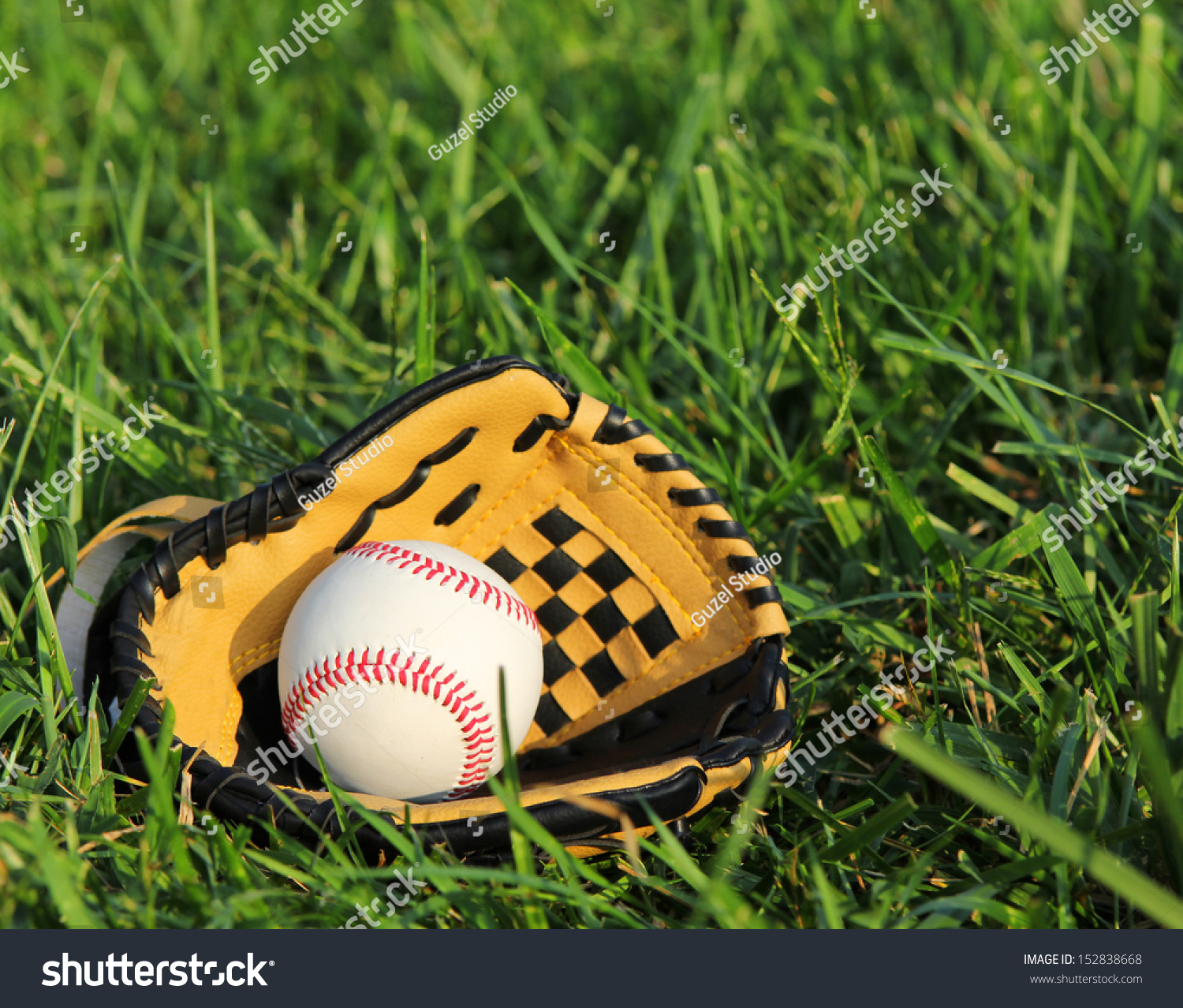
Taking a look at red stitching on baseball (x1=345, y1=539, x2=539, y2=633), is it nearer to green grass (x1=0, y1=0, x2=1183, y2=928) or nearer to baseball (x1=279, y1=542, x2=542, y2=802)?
baseball (x1=279, y1=542, x2=542, y2=802)

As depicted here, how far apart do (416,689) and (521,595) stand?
488 millimetres

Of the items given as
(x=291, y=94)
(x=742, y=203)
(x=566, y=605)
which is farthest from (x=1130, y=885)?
(x=291, y=94)

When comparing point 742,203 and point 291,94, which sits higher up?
point 291,94

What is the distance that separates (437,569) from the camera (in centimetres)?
192

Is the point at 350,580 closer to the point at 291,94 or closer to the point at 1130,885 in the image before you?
the point at 1130,885

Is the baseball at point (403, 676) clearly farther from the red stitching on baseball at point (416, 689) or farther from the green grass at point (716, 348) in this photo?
the green grass at point (716, 348)

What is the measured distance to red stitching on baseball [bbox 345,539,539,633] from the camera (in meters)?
1.91

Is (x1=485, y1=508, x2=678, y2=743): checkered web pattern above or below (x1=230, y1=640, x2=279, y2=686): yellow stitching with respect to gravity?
below

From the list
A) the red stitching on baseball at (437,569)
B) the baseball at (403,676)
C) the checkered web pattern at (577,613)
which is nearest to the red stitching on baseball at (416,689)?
the baseball at (403,676)

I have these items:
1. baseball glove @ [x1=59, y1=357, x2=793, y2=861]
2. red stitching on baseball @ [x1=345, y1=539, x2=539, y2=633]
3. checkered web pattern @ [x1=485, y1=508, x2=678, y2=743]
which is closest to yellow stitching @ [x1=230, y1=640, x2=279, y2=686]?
baseball glove @ [x1=59, y1=357, x2=793, y2=861]

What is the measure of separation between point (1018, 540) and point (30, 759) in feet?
6.47

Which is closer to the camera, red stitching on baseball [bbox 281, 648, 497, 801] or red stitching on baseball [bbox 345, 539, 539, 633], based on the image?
red stitching on baseball [bbox 281, 648, 497, 801]

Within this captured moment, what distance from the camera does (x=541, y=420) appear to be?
2.07 metres

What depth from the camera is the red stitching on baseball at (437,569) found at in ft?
6.26
